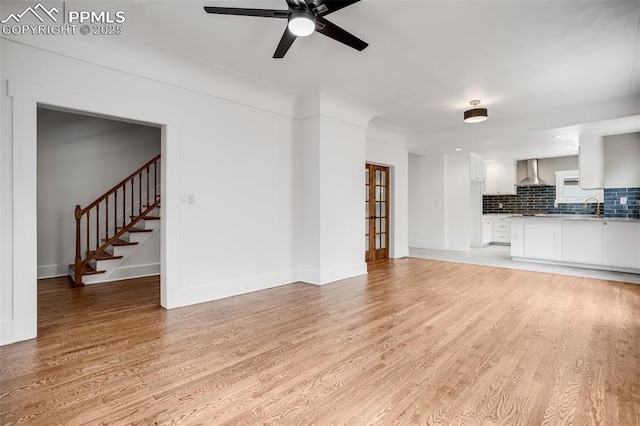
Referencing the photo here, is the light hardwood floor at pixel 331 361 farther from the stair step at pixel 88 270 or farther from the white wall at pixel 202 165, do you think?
the stair step at pixel 88 270

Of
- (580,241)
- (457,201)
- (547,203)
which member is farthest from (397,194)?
(547,203)

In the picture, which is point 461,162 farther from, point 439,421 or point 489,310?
point 439,421

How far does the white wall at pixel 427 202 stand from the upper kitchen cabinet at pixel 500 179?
95.0 inches

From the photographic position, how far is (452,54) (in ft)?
11.7

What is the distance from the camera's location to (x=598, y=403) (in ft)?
6.23

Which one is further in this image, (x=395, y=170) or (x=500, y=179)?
(x=500, y=179)

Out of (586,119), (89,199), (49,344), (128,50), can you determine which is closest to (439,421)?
(49,344)

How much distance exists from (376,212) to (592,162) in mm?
4326

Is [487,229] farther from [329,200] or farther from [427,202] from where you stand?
[329,200]

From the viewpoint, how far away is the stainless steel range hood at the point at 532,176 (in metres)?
9.27

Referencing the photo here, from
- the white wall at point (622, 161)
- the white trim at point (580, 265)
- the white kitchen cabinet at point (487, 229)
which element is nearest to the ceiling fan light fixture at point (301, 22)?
the white trim at point (580, 265)

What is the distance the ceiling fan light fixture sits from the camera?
232cm

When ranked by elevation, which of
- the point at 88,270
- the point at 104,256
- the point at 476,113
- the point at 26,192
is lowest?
the point at 88,270

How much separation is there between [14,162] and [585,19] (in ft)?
16.8
